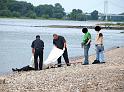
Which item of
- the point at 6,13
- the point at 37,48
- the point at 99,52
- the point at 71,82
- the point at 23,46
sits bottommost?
the point at 6,13

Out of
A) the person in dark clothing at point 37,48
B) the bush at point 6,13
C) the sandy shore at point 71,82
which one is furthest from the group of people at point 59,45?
the bush at point 6,13

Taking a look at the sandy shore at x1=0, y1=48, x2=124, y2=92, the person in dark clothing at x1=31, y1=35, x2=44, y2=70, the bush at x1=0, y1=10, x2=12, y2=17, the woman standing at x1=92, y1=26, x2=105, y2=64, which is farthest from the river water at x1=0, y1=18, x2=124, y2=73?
the bush at x1=0, y1=10, x2=12, y2=17

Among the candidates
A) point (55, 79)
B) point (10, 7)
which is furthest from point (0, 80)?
point (10, 7)

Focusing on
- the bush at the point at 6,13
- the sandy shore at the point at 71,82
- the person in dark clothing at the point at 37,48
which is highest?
the person in dark clothing at the point at 37,48

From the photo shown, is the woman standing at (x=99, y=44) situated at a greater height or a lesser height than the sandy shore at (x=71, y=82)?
greater

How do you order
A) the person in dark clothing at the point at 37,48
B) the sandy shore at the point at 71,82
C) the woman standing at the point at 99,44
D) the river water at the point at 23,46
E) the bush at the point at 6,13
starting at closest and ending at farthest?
the sandy shore at the point at 71,82 → the person in dark clothing at the point at 37,48 → the woman standing at the point at 99,44 → the river water at the point at 23,46 → the bush at the point at 6,13

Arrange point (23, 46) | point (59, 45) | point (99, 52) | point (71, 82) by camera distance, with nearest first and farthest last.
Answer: point (71, 82) → point (59, 45) → point (99, 52) → point (23, 46)

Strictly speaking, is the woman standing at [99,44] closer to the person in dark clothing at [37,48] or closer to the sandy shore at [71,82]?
the person in dark clothing at [37,48]

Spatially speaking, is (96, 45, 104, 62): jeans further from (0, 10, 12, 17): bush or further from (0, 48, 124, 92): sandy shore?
(0, 10, 12, 17): bush

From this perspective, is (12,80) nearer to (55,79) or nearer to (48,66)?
(55,79)

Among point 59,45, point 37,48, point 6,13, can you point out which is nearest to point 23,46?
point 59,45

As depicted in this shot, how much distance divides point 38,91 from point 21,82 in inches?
88.1

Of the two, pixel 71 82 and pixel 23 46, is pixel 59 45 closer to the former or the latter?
pixel 71 82

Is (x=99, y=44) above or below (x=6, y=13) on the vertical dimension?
above
